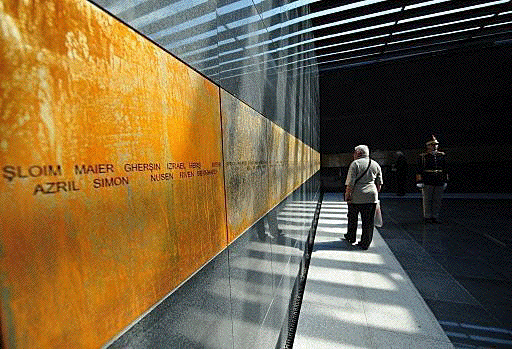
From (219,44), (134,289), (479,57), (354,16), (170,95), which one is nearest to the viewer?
(134,289)

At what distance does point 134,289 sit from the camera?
2.49 ft

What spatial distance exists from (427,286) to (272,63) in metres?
3.25

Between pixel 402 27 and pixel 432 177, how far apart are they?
5.08 metres

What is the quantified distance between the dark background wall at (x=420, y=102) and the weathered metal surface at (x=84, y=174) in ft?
42.9

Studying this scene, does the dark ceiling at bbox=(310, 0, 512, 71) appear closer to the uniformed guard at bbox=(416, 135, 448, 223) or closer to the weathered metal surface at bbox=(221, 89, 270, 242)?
the uniformed guard at bbox=(416, 135, 448, 223)

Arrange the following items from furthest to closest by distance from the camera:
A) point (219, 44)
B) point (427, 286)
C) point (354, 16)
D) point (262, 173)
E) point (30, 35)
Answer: point (354, 16)
point (427, 286)
point (262, 173)
point (219, 44)
point (30, 35)

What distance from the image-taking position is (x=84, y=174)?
606mm

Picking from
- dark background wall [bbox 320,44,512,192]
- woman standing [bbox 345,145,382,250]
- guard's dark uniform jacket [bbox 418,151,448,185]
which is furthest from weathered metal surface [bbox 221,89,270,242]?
dark background wall [bbox 320,44,512,192]

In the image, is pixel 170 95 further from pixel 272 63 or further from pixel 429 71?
pixel 429 71

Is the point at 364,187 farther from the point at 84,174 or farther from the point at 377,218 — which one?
the point at 84,174

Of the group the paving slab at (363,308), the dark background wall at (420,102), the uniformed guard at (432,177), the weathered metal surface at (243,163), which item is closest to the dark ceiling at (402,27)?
the dark background wall at (420,102)

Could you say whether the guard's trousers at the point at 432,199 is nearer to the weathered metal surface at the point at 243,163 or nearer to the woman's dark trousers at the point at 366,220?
the woman's dark trousers at the point at 366,220

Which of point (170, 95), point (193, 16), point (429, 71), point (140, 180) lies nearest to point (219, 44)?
point (193, 16)

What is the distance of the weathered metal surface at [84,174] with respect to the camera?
1.56 feet
